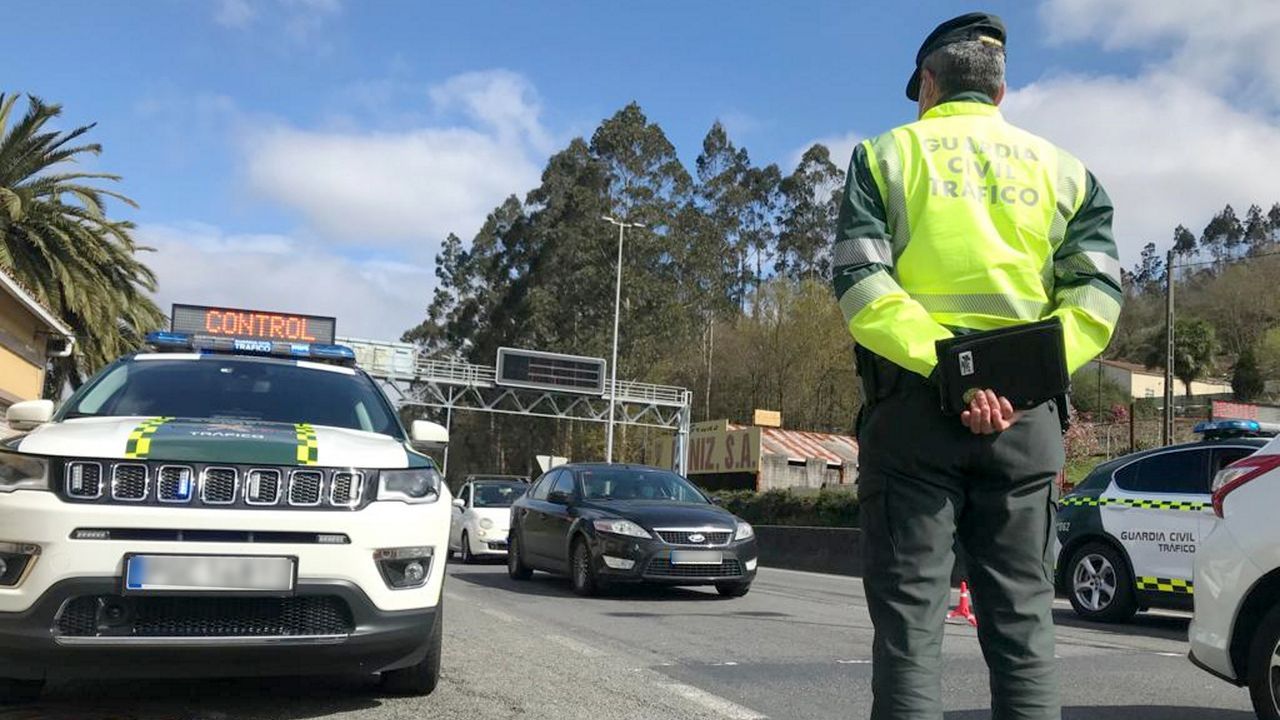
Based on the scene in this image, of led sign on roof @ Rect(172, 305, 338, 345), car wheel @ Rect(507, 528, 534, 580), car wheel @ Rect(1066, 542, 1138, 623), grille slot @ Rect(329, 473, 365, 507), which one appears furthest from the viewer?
led sign on roof @ Rect(172, 305, 338, 345)

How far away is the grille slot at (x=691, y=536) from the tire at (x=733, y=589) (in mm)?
473

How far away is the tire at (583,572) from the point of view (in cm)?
1105

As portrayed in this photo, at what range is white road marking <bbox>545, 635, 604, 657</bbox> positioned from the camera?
6862 millimetres

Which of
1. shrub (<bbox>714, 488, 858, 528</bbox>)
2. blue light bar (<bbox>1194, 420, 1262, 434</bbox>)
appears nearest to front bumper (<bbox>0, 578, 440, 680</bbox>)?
blue light bar (<bbox>1194, 420, 1262, 434</bbox>)

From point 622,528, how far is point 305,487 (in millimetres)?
6358

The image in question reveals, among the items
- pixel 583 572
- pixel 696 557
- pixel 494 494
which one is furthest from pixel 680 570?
pixel 494 494

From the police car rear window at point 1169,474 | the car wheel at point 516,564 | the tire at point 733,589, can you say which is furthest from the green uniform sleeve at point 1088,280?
the car wheel at point 516,564

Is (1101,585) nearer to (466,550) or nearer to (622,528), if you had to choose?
(622,528)

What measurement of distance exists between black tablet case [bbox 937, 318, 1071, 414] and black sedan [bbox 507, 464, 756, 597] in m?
8.14

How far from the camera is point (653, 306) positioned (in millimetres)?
57062

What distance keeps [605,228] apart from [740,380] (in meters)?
13.2

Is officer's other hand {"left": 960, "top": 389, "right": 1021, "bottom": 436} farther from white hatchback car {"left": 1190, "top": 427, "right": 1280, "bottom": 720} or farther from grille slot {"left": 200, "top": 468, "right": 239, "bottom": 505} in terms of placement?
grille slot {"left": 200, "top": 468, "right": 239, "bottom": 505}

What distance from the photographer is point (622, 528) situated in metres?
10.8

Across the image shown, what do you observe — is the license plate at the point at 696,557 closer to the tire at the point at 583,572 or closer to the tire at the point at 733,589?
the tire at the point at 733,589
